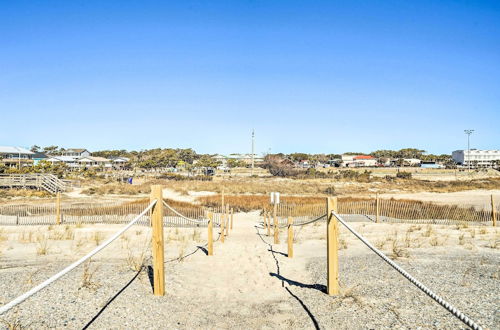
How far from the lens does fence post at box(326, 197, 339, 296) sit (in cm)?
543

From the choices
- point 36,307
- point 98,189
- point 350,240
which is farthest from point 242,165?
point 36,307

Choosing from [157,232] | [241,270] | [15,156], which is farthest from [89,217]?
[15,156]

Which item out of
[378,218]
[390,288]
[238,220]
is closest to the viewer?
[390,288]

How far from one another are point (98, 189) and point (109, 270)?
3281 centimetres

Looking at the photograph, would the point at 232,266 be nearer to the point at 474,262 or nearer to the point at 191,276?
the point at 191,276

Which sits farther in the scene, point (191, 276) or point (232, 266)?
point (232, 266)

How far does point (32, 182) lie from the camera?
3612 centimetres

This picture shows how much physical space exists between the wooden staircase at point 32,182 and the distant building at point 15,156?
3092cm

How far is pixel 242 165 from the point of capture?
11088cm

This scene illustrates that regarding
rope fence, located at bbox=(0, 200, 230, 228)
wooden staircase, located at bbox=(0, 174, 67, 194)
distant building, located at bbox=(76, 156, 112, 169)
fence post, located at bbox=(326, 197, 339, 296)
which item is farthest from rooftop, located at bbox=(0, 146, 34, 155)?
fence post, located at bbox=(326, 197, 339, 296)

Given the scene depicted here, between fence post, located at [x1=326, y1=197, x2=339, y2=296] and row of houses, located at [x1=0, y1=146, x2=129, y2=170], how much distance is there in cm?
5817

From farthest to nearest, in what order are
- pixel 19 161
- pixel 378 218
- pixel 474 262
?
pixel 19 161 < pixel 378 218 < pixel 474 262

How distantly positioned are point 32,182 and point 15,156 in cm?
4260

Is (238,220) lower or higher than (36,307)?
lower
